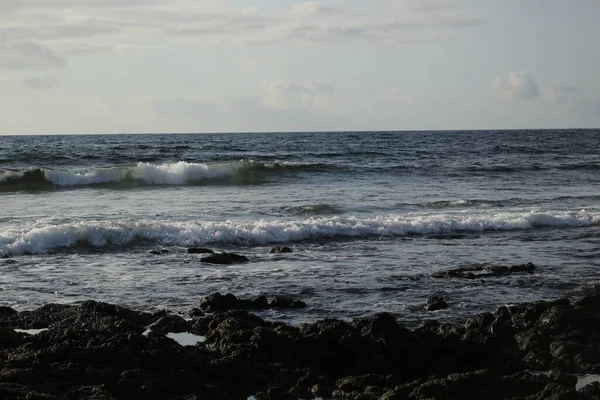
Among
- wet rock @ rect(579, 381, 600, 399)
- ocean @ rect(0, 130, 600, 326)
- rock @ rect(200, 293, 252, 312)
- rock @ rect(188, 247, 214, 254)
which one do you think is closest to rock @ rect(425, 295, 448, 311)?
ocean @ rect(0, 130, 600, 326)

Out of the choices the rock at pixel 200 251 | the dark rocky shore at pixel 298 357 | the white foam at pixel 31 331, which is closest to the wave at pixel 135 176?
the rock at pixel 200 251

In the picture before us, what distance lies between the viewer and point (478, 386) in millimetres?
8297

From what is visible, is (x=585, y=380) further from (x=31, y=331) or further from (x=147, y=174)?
(x=147, y=174)

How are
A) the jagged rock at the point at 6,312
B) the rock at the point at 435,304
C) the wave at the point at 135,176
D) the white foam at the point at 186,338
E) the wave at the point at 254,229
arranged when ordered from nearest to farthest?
1. the white foam at the point at 186,338
2. the jagged rock at the point at 6,312
3. the rock at the point at 435,304
4. the wave at the point at 254,229
5. the wave at the point at 135,176

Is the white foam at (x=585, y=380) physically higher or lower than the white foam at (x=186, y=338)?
higher

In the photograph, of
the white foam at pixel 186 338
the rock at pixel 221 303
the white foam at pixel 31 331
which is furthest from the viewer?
the rock at pixel 221 303

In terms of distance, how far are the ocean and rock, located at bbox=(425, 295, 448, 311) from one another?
0.11 meters

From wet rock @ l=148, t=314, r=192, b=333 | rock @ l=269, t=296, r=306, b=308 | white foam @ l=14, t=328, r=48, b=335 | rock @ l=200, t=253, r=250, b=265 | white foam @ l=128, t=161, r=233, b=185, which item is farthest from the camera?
white foam @ l=128, t=161, r=233, b=185

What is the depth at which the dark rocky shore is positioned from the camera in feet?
27.3

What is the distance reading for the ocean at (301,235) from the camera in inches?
536

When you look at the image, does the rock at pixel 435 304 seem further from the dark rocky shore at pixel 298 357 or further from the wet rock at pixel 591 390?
the wet rock at pixel 591 390

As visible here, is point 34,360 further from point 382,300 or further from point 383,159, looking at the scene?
point 383,159

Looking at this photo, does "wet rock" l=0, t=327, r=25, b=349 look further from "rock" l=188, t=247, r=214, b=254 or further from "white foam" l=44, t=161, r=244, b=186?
"white foam" l=44, t=161, r=244, b=186

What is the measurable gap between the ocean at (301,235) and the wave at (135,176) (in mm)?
94
